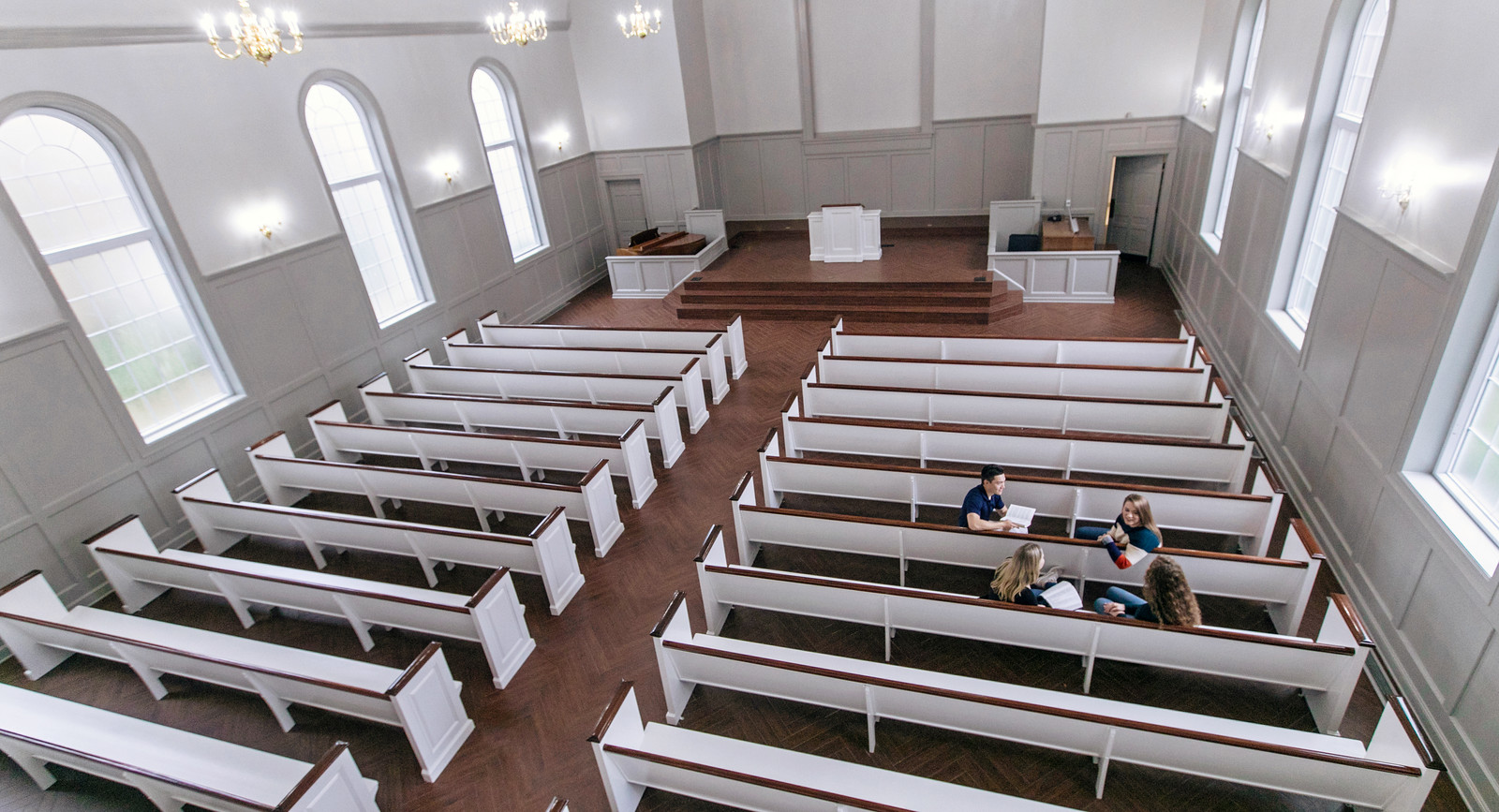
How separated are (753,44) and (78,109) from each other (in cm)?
1126

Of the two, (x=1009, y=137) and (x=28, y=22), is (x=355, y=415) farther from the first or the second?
(x=1009, y=137)

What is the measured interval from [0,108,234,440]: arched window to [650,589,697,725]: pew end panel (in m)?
6.49

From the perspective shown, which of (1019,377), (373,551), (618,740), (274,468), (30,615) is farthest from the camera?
(1019,377)

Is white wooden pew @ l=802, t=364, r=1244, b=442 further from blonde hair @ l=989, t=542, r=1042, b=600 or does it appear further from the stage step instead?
the stage step

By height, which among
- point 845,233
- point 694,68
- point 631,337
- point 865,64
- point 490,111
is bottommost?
point 631,337

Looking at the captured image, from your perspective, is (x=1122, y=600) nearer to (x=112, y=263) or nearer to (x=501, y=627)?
(x=501, y=627)

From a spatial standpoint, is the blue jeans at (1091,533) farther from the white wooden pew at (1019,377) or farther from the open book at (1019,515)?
the white wooden pew at (1019,377)

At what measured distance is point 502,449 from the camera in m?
7.46

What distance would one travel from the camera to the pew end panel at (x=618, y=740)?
159 inches

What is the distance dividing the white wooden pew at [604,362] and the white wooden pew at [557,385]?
0.10 meters

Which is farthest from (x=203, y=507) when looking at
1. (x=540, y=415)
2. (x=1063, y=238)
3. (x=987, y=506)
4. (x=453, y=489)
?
(x=1063, y=238)

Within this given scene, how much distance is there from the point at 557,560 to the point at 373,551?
2246 millimetres

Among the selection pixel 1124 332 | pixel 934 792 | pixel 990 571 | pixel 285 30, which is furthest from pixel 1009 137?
pixel 934 792

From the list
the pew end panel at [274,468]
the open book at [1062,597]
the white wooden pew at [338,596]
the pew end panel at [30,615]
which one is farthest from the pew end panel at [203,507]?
the open book at [1062,597]
